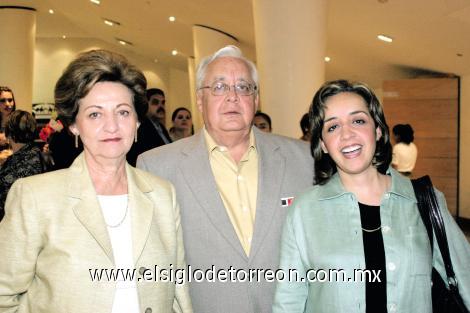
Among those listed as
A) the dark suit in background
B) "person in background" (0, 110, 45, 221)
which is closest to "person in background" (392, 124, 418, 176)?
the dark suit in background

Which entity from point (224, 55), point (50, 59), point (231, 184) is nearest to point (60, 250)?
point (231, 184)

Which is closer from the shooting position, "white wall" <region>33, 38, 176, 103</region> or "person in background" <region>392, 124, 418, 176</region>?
"person in background" <region>392, 124, 418, 176</region>

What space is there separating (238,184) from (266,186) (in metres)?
0.16

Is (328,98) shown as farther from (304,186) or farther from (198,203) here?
(198,203)

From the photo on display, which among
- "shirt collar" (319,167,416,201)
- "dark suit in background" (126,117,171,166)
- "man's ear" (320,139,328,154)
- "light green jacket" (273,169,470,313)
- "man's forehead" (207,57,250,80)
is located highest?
"man's forehead" (207,57,250,80)

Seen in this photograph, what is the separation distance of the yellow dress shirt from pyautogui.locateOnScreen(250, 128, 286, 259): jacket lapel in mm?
54

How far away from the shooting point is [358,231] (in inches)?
76.7

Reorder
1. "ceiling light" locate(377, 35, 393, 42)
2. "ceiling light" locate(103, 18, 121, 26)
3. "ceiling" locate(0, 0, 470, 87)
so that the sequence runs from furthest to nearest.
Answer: "ceiling light" locate(103, 18, 121, 26) → "ceiling light" locate(377, 35, 393, 42) → "ceiling" locate(0, 0, 470, 87)

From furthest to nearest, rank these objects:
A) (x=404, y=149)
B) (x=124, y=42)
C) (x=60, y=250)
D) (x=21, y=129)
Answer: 1. (x=124, y=42)
2. (x=404, y=149)
3. (x=21, y=129)
4. (x=60, y=250)

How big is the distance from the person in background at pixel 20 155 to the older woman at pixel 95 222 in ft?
5.78

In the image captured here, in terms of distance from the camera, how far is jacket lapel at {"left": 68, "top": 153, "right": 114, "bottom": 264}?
1783 mm

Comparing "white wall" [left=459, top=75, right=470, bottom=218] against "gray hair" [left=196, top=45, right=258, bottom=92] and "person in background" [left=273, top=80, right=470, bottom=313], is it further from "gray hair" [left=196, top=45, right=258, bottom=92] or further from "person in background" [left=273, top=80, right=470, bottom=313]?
"person in background" [left=273, top=80, right=470, bottom=313]

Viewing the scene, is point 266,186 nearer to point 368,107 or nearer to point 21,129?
point 368,107

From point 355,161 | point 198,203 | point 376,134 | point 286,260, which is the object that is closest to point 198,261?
point 198,203
